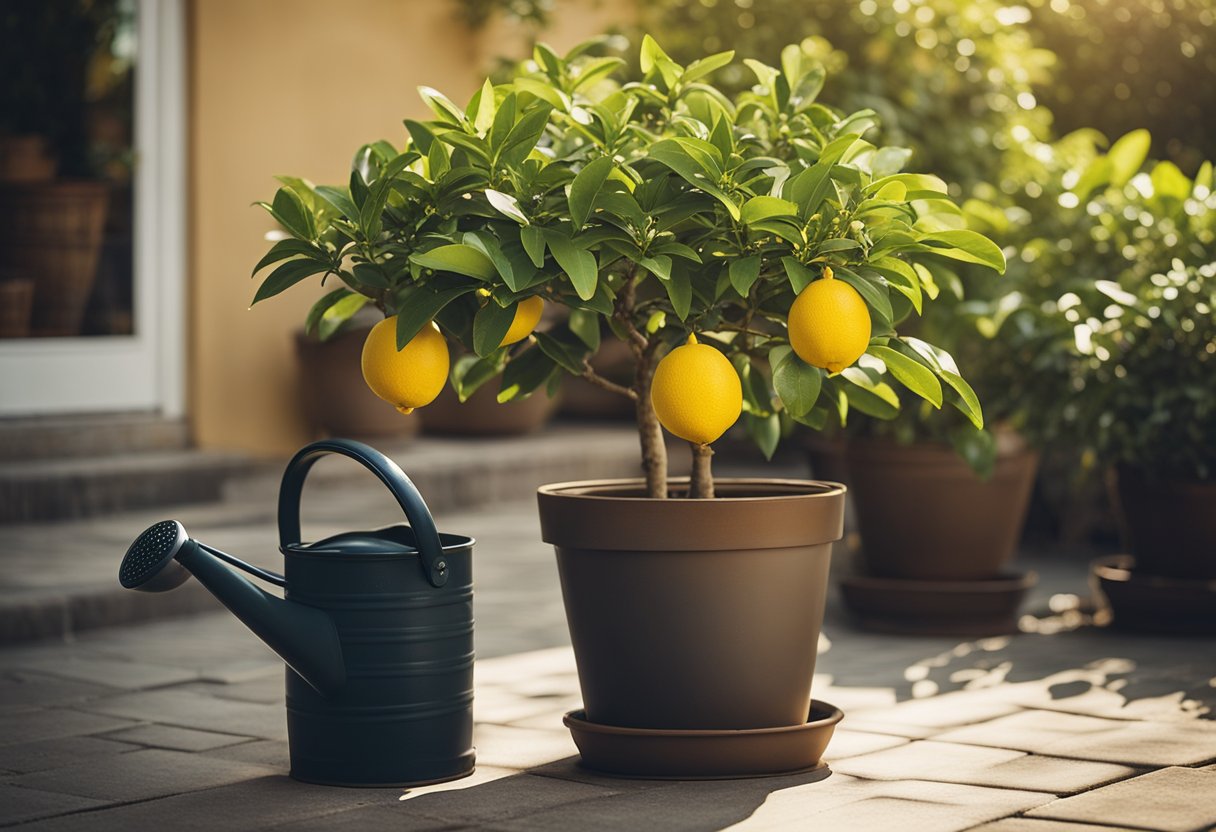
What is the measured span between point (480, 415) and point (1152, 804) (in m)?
5.40

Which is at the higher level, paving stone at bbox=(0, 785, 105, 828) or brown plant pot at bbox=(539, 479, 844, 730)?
brown plant pot at bbox=(539, 479, 844, 730)

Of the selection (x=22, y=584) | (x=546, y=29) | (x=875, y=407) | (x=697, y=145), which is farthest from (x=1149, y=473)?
(x=546, y=29)

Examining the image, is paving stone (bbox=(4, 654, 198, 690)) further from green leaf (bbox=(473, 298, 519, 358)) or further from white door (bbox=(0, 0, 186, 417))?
white door (bbox=(0, 0, 186, 417))

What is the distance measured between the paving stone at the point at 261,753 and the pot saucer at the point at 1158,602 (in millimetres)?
2793

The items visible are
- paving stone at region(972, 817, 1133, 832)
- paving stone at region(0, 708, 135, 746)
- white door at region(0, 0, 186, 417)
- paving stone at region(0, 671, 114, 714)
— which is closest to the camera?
paving stone at region(972, 817, 1133, 832)

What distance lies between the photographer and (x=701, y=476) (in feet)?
11.4

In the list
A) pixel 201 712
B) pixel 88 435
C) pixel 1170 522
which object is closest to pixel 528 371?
pixel 201 712

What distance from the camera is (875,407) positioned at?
358 centimetres

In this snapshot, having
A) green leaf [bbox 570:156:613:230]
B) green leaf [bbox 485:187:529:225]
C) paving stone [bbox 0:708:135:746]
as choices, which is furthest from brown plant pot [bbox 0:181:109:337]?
green leaf [bbox 570:156:613:230]

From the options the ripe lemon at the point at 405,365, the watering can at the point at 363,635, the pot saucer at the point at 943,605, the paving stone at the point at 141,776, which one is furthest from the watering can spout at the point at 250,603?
the pot saucer at the point at 943,605

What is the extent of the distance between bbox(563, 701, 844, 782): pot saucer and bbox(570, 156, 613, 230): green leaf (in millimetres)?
996

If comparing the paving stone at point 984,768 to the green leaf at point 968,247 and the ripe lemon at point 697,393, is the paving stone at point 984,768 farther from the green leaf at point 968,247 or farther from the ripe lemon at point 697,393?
the green leaf at point 968,247

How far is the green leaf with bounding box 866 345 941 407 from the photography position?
318 cm

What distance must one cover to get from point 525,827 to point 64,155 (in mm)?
5168
